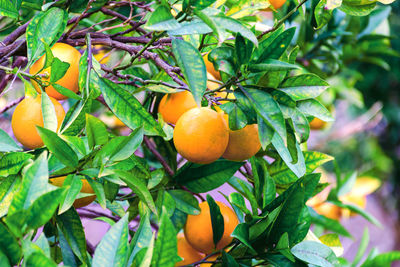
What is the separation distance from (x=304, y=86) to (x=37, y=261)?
13.5 inches

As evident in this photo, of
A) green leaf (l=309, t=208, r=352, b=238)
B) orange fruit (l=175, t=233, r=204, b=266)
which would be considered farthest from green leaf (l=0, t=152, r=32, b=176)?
green leaf (l=309, t=208, r=352, b=238)

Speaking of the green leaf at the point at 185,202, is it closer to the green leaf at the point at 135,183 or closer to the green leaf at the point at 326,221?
the green leaf at the point at 135,183

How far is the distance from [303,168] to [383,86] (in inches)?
86.5

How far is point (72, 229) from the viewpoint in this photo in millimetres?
514

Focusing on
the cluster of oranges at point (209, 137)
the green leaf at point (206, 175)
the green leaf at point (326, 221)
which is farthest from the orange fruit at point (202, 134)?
the green leaf at point (326, 221)

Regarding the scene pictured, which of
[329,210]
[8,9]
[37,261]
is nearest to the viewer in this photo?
[37,261]

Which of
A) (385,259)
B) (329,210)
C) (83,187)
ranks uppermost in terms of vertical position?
(83,187)

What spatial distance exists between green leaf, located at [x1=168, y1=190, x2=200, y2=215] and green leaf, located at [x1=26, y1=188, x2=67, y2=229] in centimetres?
30

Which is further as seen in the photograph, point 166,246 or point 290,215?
point 290,215

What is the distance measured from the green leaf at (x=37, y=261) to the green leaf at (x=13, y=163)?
5.2 inches

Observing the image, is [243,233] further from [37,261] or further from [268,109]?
[37,261]

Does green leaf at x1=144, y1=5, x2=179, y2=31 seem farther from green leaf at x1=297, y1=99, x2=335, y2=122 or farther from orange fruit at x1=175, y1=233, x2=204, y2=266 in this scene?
orange fruit at x1=175, y1=233, x2=204, y2=266

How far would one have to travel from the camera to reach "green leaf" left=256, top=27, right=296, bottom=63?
469mm

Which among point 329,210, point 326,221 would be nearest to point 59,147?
point 326,221
